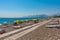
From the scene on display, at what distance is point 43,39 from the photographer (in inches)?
251

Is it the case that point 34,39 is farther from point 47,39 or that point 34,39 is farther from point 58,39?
point 58,39

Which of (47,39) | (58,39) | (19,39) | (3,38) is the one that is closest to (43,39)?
(47,39)

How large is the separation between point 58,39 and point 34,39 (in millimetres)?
995

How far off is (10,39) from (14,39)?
18 cm

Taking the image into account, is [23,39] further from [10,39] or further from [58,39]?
[58,39]

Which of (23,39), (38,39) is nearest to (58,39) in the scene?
(38,39)

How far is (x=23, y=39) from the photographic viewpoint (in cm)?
635

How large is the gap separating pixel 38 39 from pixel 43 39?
8.8 inches

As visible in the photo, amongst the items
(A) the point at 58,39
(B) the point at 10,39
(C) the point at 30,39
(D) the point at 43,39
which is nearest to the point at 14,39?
(B) the point at 10,39

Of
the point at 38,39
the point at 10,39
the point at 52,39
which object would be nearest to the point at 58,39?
the point at 52,39

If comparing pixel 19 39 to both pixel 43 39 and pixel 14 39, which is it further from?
pixel 43 39

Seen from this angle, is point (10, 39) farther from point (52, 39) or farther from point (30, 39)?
point (52, 39)

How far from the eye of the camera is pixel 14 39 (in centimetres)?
626

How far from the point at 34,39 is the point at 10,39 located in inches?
39.2
